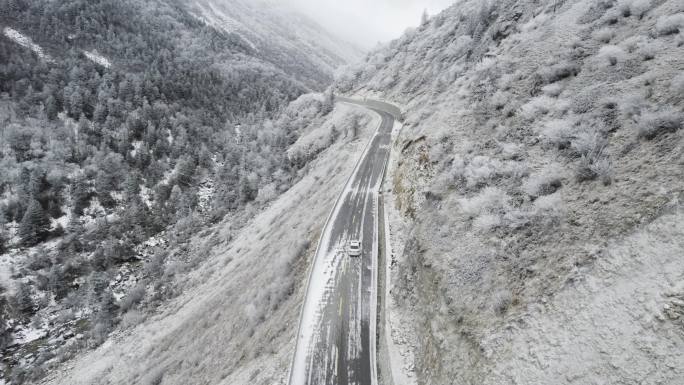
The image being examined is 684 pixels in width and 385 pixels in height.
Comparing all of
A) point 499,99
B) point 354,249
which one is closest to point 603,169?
point 499,99

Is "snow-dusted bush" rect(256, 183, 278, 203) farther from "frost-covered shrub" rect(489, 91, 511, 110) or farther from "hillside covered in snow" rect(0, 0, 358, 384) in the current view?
"frost-covered shrub" rect(489, 91, 511, 110)

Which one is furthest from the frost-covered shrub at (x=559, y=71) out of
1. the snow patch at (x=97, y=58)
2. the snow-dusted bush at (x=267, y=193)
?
the snow patch at (x=97, y=58)

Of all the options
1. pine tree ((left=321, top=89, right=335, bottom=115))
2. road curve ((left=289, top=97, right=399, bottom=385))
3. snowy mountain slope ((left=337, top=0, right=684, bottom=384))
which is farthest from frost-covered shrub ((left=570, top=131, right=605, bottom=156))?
pine tree ((left=321, top=89, right=335, bottom=115))

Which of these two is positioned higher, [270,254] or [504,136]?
[504,136]

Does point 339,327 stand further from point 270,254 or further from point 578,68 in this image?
point 578,68

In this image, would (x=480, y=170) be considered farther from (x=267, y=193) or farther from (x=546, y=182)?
(x=267, y=193)

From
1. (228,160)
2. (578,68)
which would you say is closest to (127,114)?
(228,160)
